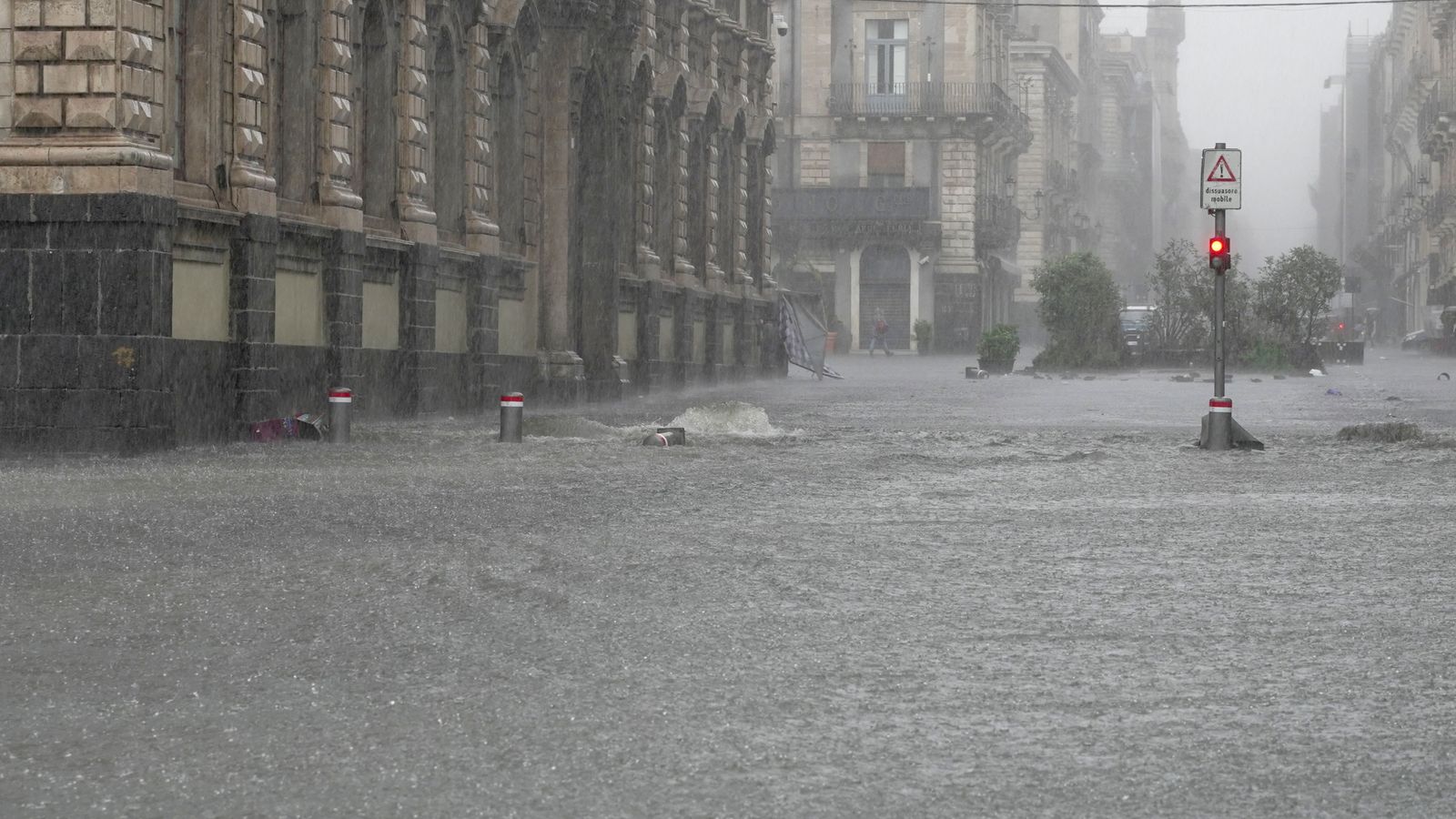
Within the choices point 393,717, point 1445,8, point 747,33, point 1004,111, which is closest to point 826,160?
Answer: point 1004,111

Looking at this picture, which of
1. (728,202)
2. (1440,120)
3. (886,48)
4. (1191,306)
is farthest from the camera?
(886,48)

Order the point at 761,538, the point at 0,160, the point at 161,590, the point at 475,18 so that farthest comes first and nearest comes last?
1. the point at 475,18
2. the point at 0,160
3. the point at 761,538
4. the point at 161,590

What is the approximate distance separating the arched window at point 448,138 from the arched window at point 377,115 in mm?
1717

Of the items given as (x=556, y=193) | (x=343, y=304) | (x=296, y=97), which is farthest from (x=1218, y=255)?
(x=556, y=193)

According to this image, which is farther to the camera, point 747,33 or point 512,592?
point 747,33

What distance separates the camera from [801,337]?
4741 cm

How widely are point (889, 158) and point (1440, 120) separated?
18.7m

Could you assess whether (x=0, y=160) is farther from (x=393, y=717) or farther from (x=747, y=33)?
(x=747, y=33)

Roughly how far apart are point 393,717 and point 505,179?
23.2 metres

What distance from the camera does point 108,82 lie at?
677 inches

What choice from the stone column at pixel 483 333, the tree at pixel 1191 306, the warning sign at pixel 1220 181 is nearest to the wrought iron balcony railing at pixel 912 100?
the tree at pixel 1191 306

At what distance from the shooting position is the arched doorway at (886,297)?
83125 millimetres

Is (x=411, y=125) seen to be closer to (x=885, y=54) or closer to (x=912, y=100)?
(x=912, y=100)

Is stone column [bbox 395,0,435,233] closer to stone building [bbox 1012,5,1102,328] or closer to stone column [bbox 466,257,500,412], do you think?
stone column [bbox 466,257,500,412]
